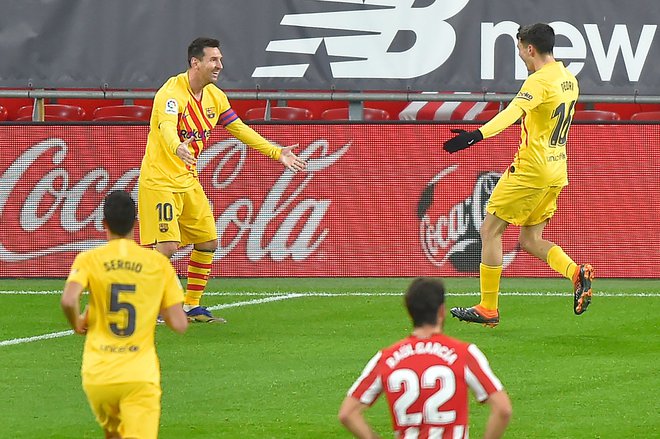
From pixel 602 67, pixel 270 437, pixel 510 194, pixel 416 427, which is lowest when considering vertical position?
pixel 270 437

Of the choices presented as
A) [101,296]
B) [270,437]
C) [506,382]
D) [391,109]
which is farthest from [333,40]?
[101,296]

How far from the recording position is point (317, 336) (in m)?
11.6

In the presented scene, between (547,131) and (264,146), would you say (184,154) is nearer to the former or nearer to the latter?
(264,146)

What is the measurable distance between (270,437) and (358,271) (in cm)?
711

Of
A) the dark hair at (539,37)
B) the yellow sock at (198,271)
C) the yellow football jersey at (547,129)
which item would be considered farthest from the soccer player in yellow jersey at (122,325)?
the yellow sock at (198,271)

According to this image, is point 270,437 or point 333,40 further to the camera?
point 333,40

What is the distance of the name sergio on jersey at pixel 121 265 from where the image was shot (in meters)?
6.27

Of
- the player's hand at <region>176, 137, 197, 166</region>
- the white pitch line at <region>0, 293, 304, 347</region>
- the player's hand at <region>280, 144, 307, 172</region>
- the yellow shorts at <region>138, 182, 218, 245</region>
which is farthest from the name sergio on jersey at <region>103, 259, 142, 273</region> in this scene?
the yellow shorts at <region>138, 182, 218, 245</region>

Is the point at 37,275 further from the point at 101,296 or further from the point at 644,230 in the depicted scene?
the point at 101,296

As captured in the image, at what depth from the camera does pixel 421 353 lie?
17.2 ft

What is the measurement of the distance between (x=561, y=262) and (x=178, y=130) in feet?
11.1

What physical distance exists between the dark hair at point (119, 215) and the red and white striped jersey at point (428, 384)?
1.69m

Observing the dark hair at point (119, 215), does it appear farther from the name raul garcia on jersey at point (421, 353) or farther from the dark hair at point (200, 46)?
the dark hair at point (200, 46)

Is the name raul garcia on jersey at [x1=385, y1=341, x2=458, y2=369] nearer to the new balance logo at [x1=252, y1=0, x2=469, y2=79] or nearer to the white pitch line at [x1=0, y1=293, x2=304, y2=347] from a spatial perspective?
the white pitch line at [x1=0, y1=293, x2=304, y2=347]
